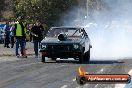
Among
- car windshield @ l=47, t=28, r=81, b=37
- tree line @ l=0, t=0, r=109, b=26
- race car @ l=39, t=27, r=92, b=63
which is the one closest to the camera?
race car @ l=39, t=27, r=92, b=63

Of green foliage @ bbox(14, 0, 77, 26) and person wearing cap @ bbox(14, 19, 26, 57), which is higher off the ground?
green foliage @ bbox(14, 0, 77, 26)

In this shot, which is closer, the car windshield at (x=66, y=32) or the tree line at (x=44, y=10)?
the car windshield at (x=66, y=32)

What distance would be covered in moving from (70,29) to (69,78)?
23.9 feet

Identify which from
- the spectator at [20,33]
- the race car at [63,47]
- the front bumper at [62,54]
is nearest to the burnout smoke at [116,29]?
the spectator at [20,33]

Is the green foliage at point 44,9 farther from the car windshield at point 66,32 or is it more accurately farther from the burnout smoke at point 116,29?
the car windshield at point 66,32

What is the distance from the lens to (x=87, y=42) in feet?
63.3

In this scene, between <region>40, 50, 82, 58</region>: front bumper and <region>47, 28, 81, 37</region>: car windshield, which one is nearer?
<region>40, 50, 82, 58</region>: front bumper

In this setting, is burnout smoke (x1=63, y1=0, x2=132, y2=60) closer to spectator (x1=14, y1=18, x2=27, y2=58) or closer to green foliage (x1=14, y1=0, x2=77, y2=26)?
green foliage (x1=14, y1=0, x2=77, y2=26)

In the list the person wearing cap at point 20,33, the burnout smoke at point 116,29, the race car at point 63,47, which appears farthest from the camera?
the burnout smoke at point 116,29

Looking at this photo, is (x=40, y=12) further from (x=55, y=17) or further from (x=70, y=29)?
(x=70, y=29)

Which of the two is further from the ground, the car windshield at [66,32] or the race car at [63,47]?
the car windshield at [66,32]

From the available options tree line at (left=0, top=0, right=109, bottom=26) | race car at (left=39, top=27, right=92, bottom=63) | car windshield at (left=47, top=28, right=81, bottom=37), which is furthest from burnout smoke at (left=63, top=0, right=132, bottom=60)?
race car at (left=39, top=27, right=92, bottom=63)

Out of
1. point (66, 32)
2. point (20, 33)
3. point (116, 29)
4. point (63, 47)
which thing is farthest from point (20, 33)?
point (116, 29)

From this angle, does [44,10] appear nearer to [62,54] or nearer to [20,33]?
[20,33]
